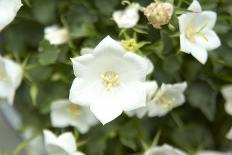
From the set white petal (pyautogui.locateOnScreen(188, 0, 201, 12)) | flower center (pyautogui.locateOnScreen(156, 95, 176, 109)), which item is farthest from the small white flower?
white petal (pyautogui.locateOnScreen(188, 0, 201, 12))

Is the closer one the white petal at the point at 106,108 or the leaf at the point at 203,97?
the white petal at the point at 106,108

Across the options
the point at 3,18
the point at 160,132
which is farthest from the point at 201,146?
the point at 3,18

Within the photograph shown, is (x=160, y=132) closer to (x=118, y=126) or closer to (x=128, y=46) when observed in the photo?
(x=118, y=126)

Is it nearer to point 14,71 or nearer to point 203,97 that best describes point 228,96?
point 203,97

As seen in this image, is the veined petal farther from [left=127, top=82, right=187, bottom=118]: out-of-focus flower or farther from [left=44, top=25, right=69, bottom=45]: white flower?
[left=44, top=25, right=69, bottom=45]: white flower

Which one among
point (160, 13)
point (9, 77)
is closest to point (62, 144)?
point (9, 77)

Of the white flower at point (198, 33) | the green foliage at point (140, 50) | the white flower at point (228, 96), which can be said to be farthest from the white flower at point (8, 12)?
the white flower at point (228, 96)

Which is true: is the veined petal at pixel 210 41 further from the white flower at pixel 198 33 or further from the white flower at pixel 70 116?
the white flower at pixel 70 116
